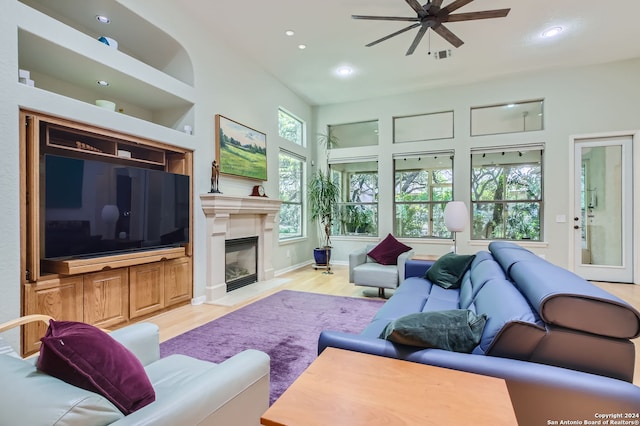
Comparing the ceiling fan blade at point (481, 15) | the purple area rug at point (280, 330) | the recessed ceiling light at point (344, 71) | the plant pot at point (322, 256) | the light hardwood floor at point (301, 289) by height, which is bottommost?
the light hardwood floor at point (301, 289)

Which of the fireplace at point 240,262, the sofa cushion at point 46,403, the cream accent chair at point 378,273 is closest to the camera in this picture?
the sofa cushion at point 46,403

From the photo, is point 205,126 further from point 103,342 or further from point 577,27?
point 577,27

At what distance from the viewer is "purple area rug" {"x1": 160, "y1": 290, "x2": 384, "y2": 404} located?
2.42 meters

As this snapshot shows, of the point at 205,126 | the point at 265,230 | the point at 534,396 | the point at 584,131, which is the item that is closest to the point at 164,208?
the point at 205,126

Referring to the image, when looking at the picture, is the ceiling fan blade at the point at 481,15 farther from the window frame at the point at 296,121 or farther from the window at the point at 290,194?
the window at the point at 290,194

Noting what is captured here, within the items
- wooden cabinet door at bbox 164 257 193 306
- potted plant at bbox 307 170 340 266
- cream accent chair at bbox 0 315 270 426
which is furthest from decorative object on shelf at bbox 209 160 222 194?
cream accent chair at bbox 0 315 270 426

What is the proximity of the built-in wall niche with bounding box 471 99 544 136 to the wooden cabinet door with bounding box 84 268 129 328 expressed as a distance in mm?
6075

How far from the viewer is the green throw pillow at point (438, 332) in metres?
1.24

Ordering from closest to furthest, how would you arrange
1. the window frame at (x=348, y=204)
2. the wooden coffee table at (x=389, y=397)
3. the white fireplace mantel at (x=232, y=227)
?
the wooden coffee table at (x=389, y=397) < the white fireplace mantel at (x=232, y=227) < the window frame at (x=348, y=204)

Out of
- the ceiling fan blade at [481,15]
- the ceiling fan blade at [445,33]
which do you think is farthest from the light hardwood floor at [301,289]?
the ceiling fan blade at [445,33]

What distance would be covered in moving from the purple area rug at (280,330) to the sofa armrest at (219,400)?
87 cm

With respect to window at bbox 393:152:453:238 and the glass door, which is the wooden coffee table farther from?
the glass door

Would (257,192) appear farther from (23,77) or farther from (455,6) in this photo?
(455,6)

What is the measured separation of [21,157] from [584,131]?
740cm
